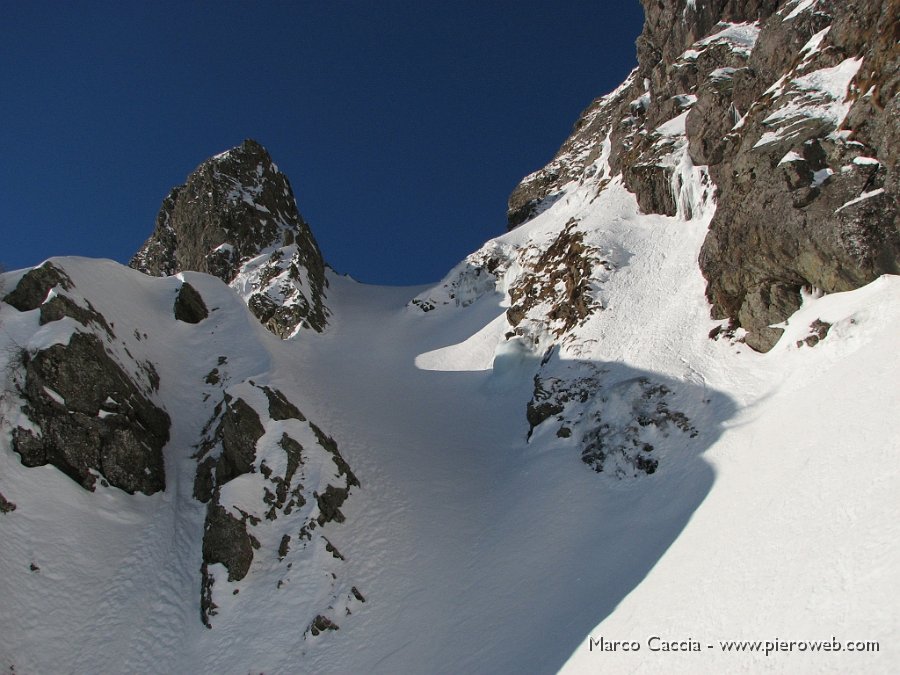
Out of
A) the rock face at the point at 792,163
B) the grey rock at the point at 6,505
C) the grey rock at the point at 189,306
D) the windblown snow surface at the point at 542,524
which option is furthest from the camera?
the grey rock at the point at 189,306

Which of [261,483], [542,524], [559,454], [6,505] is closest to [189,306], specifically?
[261,483]

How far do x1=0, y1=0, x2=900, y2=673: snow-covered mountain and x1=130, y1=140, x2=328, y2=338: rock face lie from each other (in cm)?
1496

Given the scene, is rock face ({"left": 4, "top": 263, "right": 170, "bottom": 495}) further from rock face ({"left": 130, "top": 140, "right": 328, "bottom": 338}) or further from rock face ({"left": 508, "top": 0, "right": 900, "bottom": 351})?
rock face ({"left": 508, "top": 0, "right": 900, "bottom": 351})

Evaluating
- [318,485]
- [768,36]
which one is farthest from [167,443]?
[768,36]

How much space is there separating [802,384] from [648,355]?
621 centimetres

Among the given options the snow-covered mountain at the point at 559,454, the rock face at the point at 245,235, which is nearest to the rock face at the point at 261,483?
the snow-covered mountain at the point at 559,454

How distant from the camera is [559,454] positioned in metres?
21.1

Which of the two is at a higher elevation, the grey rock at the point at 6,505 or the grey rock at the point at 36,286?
the grey rock at the point at 36,286

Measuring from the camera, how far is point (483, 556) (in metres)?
17.8

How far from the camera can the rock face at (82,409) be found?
60.7ft

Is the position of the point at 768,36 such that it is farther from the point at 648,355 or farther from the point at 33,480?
the point at 33,480

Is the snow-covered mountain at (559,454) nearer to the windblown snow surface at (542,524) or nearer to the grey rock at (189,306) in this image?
the windblown snow surface at (542,524)

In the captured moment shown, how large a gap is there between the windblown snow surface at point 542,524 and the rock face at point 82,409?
0.60m

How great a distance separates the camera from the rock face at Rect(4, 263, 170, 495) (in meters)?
18.5
